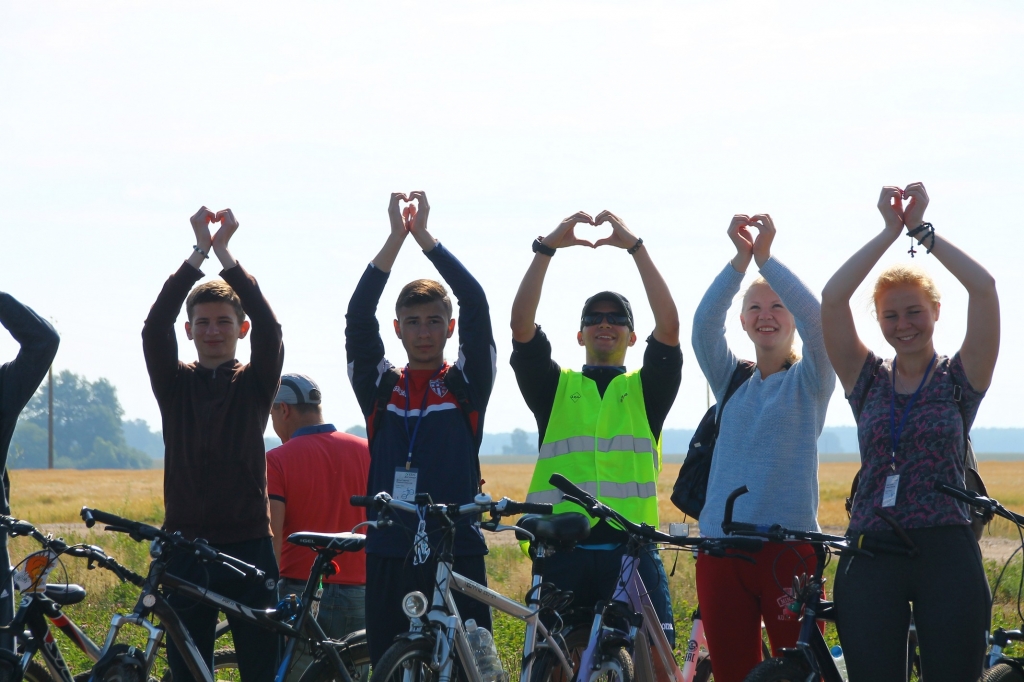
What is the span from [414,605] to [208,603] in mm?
1114

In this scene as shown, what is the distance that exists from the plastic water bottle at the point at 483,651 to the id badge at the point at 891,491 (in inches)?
64.3

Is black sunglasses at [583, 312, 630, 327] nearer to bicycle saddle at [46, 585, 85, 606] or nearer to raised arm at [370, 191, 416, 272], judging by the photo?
raised arm at [370, 191, 416, 272]

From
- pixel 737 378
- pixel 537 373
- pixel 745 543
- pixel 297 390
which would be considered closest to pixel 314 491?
pixel 297 390

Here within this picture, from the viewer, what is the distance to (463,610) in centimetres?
492

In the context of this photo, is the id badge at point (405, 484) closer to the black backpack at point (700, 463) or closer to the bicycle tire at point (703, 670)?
the black backpack at point (700, 463)

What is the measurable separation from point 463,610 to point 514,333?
1.47m

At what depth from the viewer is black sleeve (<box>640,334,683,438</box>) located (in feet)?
18.5

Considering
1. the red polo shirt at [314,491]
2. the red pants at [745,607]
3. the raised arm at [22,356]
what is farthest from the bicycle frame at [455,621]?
the raised arm at [22,356]

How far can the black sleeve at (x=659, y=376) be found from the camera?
5.63 m

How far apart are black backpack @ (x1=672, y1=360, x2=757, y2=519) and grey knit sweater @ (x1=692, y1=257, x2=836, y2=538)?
0.16 meters

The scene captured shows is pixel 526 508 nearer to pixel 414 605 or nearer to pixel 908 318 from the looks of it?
pixel 414 605

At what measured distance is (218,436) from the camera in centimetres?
521

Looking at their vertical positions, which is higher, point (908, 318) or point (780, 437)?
point (908, 318)

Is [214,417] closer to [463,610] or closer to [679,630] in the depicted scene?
[463,610]
